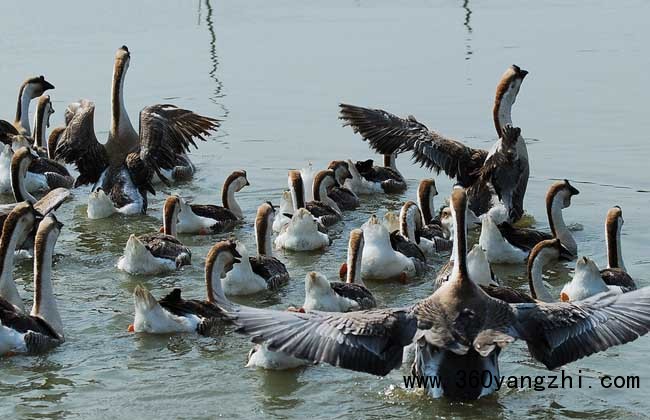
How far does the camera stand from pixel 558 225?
42.9 ft

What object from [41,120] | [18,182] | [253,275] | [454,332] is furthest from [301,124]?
[454,332]

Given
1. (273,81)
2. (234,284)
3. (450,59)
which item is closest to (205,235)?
(234,284)

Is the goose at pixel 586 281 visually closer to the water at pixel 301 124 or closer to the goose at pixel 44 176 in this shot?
the water at pixel 301 124

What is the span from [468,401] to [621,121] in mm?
10955

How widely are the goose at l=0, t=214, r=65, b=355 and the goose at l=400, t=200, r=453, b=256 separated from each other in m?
3.94

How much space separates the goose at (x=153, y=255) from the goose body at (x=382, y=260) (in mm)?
1836

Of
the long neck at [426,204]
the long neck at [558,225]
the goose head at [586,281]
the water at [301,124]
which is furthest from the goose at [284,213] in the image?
the goose head at [586,281]

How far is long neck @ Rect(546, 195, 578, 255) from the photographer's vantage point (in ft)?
42.7

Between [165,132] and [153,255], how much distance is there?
366 centimetres

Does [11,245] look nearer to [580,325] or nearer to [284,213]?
[284,213]

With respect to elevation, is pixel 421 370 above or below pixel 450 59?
below

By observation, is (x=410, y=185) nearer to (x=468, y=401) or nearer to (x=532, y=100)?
(x=532, y=100)

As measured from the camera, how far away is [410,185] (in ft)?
53.9

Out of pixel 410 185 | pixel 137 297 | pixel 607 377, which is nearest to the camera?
pixel 607 377
